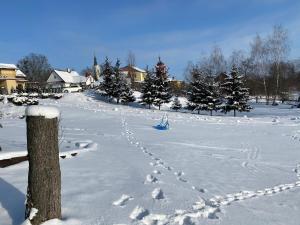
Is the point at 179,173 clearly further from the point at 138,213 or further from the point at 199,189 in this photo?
the point at 138,213

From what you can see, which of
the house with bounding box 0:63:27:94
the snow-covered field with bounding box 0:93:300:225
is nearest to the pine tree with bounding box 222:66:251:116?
the snow-covered field with bounding box 0:93:300:225

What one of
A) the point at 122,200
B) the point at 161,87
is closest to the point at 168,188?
the point at 122,200

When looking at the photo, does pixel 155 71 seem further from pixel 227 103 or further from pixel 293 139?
pixel 293 139

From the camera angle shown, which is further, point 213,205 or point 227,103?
point 227,103

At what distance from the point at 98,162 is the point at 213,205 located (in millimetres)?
4186

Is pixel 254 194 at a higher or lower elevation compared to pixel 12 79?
lower

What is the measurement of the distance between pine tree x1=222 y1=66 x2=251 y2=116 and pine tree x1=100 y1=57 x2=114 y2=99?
15.1m

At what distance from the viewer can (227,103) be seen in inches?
1660

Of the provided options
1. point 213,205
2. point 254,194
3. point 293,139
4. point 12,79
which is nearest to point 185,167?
point 254,194

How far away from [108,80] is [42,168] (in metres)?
45.0

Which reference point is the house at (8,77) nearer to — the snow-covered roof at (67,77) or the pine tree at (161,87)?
the snow-covered roof at (67,77)

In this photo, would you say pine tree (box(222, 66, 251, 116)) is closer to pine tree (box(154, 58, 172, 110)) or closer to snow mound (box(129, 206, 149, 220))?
pine tree (box(154, 58, 172, 110))

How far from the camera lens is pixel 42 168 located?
5.02 metres

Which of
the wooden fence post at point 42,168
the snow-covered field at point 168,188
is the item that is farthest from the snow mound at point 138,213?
the wooden fence post at point 42,168
